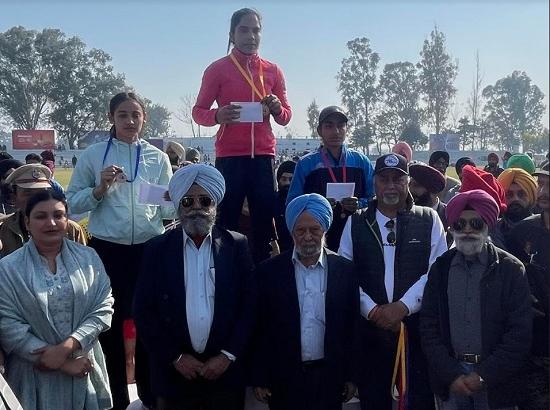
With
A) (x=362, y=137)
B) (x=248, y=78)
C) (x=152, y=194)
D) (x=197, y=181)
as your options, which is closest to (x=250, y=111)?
(x=248, y=78)

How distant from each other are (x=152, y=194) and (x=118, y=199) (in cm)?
28

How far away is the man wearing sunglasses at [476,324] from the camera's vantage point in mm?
3588

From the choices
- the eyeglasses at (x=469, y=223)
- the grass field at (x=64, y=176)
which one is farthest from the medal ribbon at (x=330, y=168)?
the grass field at (x=64, y=176)

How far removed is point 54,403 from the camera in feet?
11.8

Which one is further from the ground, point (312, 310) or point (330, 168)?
point (330, 168)

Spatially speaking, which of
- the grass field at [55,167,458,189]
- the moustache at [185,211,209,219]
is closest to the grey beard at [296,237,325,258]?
the moustache at [185,211,209,219]

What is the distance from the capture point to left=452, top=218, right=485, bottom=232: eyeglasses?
3807 mm

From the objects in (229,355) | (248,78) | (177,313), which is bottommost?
(229,355)

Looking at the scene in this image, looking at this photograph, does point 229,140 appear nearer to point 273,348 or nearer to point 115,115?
point 115,115

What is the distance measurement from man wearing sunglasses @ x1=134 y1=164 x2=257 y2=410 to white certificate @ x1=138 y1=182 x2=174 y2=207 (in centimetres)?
53

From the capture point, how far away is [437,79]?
62.6m

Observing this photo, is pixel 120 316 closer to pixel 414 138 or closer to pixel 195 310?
pixel 195 310

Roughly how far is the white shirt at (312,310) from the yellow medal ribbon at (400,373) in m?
0.53

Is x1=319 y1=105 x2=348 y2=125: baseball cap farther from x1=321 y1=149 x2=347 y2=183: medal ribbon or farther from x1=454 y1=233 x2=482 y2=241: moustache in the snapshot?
x1=454 y1=233 x2=482 y2=241: moustache
